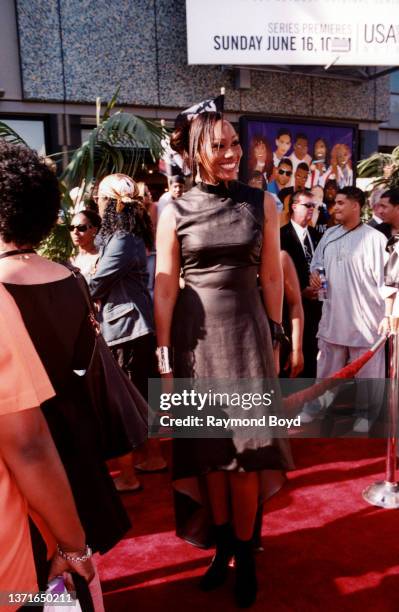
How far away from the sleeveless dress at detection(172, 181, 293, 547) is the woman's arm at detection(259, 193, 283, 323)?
48mm

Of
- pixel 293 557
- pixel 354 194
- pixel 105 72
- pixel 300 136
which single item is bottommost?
pixel 293 557

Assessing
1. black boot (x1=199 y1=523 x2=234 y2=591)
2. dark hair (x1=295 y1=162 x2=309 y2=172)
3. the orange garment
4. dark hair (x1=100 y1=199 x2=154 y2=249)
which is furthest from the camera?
dark hair (x1=295 y1=162 x2=309 y2=172)

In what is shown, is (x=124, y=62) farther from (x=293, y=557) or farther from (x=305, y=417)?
(x=293, y=557)

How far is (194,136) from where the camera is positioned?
2.22 metres

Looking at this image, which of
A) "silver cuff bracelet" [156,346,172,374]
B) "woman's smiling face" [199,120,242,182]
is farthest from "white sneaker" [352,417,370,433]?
"woman's smiling face" [199,120,242,182]

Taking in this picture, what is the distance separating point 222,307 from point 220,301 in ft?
0.08

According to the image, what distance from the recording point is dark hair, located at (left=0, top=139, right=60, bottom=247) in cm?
139

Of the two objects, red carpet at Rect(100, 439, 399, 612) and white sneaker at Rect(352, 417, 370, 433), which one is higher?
red carpet at Rect(100, 439, 399, 612)

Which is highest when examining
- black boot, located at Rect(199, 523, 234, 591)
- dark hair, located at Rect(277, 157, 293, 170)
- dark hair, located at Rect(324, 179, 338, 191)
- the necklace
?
dark hair, located at Rect(277, 157, 293, 170)

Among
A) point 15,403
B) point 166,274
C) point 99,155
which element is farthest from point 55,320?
point 99,155

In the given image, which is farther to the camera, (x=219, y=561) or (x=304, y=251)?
(x=304, y=251)

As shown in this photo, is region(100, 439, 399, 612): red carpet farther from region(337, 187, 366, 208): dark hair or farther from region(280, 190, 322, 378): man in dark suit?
region(337, 187, 366, 208): dark hair

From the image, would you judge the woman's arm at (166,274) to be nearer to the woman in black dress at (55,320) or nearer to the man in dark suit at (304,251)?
the woman in black dress at (55,320)

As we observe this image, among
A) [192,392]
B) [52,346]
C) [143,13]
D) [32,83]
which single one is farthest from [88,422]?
[143,13]
